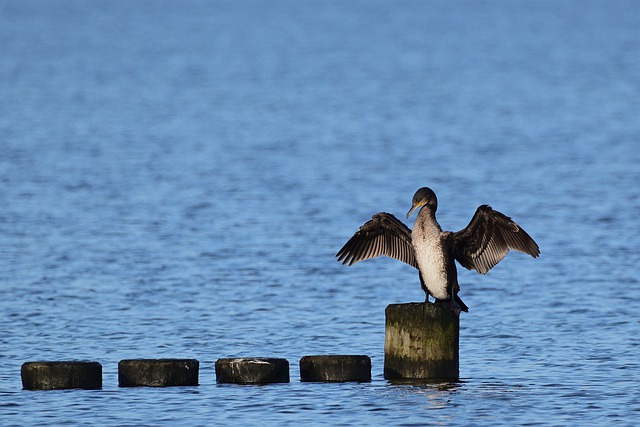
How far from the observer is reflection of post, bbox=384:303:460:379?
1396 cm

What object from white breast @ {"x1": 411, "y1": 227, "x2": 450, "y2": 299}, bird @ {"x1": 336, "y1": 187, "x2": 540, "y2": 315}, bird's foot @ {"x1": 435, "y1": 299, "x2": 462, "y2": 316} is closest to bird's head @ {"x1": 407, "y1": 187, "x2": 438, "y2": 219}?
bird @ {"x1": 336, "y1": 187, "x2": 540, "y2": 315}

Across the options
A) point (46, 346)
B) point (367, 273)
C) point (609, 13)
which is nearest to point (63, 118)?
point (367, 273)

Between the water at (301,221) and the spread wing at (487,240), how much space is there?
117cm

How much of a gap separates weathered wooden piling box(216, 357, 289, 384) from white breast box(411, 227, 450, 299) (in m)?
1.52

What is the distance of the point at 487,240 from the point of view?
574 inches

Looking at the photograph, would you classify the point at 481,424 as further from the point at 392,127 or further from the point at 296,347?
the point at 392,127

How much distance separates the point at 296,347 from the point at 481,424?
4353mm

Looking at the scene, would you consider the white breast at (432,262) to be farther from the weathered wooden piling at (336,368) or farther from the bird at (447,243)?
the weathered wooden piling at (336,368)

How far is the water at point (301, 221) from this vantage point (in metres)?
14.4

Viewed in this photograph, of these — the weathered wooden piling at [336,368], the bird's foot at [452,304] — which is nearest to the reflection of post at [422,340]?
the bird's foot at [452,304]

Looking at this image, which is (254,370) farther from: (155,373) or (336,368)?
(155,373)

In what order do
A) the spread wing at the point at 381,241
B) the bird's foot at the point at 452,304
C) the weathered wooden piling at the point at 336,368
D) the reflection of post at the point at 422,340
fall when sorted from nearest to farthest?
the reflection of post at the point at 422,340, the bird's foot at the point at 452,304, the weathered wooden piling at the point at 336,368, the spread wing at the point at 381,241

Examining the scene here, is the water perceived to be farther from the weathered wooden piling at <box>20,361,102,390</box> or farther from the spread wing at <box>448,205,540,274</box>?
the spread wing at <box>448,205,540,274</box>

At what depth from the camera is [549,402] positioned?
1409 cm
